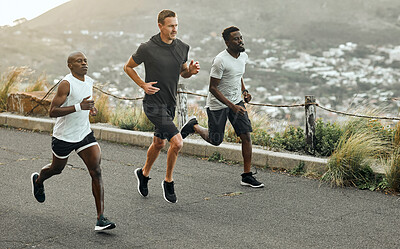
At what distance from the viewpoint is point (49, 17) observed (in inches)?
3922

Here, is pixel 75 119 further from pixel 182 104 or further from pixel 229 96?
pixel 182 104

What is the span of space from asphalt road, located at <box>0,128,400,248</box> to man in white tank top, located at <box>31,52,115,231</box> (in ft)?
1.53

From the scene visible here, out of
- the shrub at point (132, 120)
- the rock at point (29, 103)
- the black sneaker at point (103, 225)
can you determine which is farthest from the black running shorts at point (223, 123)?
the rock at point (29, 103)

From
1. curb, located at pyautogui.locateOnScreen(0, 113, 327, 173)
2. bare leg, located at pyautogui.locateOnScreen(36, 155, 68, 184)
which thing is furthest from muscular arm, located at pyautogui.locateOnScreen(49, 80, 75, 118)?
curb, located at pyautogui.locateOnScreen(0, 113, 327, 173)

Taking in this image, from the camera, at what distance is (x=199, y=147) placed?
31.1ft

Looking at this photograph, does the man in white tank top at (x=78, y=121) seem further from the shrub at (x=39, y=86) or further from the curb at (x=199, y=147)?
the shrub at (x=39, y=86)

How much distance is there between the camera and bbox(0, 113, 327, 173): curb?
821 cm

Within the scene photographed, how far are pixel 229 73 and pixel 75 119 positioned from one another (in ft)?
8.15

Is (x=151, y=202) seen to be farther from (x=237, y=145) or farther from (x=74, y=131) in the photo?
(x=237, y=145)

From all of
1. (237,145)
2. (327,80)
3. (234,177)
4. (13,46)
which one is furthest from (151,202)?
(13,46)

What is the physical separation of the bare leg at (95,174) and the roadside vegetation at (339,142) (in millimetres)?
3528

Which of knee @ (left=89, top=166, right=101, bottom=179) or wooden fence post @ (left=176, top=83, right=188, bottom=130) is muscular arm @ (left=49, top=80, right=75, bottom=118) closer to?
knee @ (left=89, top=166, right=101, bottom=179)

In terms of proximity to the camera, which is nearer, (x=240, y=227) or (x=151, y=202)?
(x=240, y=227)

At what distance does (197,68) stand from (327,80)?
72086mm
